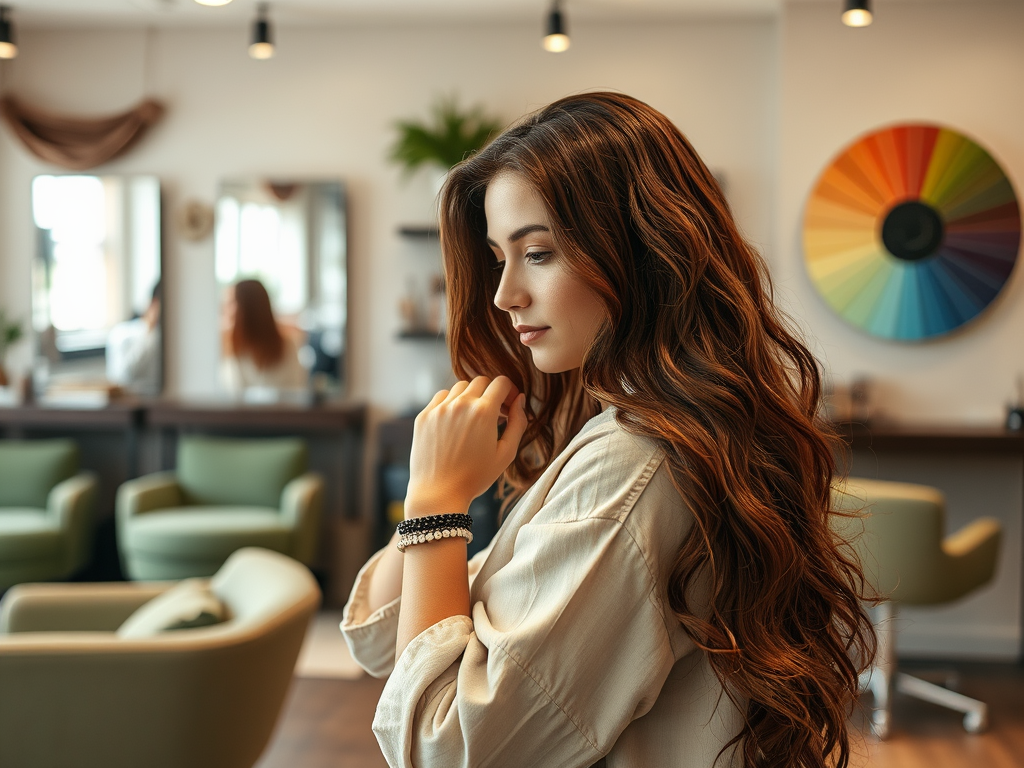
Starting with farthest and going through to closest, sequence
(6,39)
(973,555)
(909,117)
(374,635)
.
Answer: (6,39), (909,117), (973,555), (374,635)

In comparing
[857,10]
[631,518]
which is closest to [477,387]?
[631,518]

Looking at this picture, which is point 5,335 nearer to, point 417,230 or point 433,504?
point 417,230

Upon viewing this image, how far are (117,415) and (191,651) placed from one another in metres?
3.17

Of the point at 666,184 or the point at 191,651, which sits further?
the point at 191,651

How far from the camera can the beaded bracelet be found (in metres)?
0.98

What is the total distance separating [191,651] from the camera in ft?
5.83

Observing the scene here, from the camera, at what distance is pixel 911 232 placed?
409 centimetres

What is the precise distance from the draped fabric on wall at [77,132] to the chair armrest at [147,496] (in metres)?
1.77

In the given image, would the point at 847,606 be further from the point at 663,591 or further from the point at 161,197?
the point at 161,197

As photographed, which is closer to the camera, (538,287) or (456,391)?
(538,287)

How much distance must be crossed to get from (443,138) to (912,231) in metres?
2.26

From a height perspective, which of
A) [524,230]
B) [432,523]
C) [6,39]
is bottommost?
[432,523]

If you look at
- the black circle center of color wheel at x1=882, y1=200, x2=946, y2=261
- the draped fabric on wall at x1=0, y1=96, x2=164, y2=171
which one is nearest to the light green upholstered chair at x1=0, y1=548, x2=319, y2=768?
the black circle center of color wheel at x1=882, y1=200, x2=946, y2=261

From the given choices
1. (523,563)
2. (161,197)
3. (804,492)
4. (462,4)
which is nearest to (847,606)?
(804,492)
